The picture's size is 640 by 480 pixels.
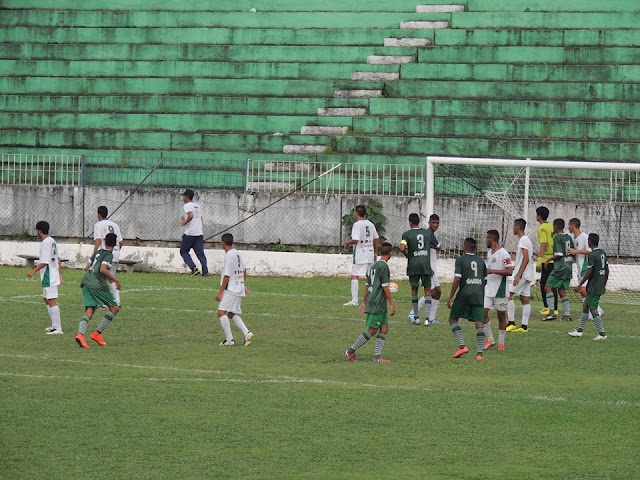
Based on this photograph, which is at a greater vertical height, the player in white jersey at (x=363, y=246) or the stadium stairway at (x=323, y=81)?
the stadium stairway at (x=323, y=81)

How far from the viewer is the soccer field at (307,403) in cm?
962

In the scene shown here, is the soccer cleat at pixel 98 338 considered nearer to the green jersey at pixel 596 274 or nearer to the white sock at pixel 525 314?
the white sock at pixel 525 314

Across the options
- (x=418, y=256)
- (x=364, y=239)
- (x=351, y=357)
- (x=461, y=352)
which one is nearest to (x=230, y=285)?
(x=351, y=357)

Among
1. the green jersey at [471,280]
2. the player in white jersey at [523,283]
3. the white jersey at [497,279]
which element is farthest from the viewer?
the player in white jersey at [523,283]

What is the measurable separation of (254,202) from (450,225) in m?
4.69

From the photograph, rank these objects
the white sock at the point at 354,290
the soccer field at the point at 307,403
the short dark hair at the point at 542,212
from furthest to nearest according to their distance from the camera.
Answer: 1. the white sock at the point at 354,290
2. the short dark hair at the point at 542,212
3. the soccer field at the point at 307,403

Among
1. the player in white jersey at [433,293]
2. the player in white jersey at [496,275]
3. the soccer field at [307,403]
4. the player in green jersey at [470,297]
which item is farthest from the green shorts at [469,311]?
the player in white jersey at [433,293]

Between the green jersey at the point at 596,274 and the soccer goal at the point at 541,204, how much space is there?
22.0ft

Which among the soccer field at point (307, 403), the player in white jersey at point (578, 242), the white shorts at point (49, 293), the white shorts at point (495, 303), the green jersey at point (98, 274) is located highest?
the player in white jersey at point (578, 242)

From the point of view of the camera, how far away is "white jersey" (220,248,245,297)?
1573 cm

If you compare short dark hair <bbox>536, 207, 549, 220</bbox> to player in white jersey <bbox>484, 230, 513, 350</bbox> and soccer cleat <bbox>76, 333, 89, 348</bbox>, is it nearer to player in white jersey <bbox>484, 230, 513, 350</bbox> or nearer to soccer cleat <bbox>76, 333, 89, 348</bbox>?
player in white jersey <bbox>484, 230, 513, 350</bbox>

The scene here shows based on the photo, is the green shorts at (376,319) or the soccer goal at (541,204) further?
the soccer goal at (541,204)

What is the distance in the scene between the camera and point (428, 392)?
41.4 ft

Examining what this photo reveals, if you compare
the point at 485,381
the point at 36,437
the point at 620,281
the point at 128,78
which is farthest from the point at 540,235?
the point at 128,78
